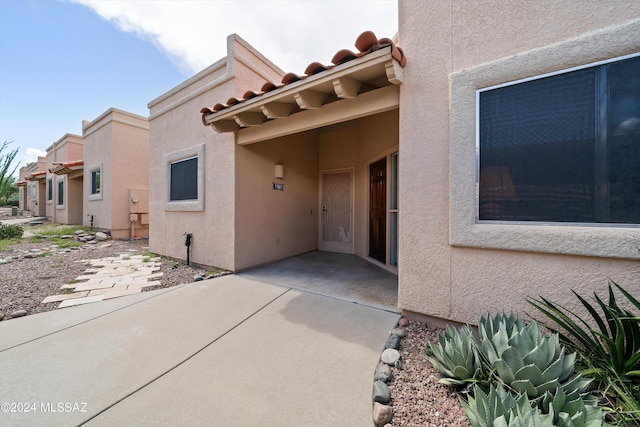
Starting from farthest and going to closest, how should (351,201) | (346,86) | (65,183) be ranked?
(65,183)
(351,201)
(346,86)

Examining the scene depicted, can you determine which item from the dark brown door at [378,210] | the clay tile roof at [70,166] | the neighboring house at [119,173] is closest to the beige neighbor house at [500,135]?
the dark brown door at [378,210]

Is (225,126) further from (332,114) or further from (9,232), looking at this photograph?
(9,232)

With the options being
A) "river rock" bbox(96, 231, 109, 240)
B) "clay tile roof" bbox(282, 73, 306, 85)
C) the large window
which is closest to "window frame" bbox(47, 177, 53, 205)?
"river rock" bbox(96, 231, 109, 240)

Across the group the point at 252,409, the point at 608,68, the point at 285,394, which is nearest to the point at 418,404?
the point at 285,394

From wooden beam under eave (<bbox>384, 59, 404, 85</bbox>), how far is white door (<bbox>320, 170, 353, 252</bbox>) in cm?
424

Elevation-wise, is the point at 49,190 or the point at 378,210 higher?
the point at 49,190

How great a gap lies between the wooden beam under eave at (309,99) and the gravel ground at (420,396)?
331 centimetres

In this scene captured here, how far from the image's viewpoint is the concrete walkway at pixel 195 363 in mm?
1686

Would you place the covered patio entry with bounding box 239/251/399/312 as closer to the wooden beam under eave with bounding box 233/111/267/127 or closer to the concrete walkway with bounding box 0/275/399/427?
the concrete walkway with bounding box 0/275/399/427

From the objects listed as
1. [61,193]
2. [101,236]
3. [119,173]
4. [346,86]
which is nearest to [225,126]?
[346,86]

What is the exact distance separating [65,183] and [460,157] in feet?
60.1

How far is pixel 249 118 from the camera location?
13.7ft

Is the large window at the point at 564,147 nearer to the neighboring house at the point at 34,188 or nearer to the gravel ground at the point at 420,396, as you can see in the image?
the gravel ground at the point at 420,396

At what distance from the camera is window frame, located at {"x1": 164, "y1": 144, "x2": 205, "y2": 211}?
5.29 m
